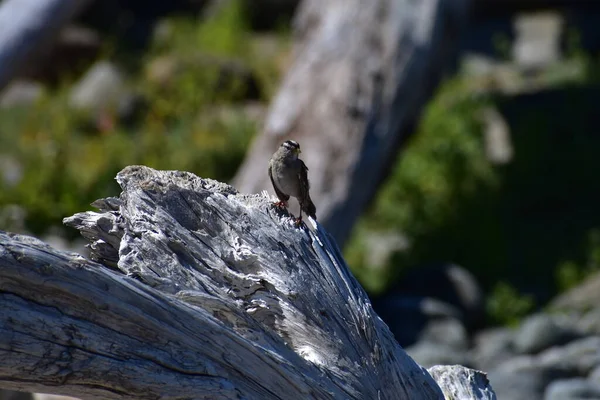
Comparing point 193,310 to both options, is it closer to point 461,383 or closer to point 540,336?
point 461,383

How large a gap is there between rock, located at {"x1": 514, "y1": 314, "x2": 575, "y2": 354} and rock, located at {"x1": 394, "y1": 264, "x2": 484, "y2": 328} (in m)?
0.87

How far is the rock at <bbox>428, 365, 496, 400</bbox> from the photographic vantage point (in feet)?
13.4

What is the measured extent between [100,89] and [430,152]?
5013 millimetres

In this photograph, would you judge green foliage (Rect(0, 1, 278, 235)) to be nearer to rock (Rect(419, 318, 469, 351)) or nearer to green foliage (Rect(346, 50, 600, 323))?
green foliage (Rect(346, 50, 600, 323))

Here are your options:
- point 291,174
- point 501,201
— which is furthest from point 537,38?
point 291,174

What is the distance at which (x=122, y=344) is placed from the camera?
3.20 m

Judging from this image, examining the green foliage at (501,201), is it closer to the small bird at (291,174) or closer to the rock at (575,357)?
the rock at (575,357)

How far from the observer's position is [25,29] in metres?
8.70

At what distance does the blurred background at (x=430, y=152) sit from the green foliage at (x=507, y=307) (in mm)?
19

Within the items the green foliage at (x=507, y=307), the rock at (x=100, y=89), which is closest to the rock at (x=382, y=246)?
the green foliage at (x=507, y=307)

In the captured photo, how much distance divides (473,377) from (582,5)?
1188cm

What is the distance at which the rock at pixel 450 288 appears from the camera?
9258 mm

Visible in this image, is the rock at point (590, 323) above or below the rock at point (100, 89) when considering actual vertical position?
below

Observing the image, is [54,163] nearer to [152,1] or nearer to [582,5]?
[152,1]
